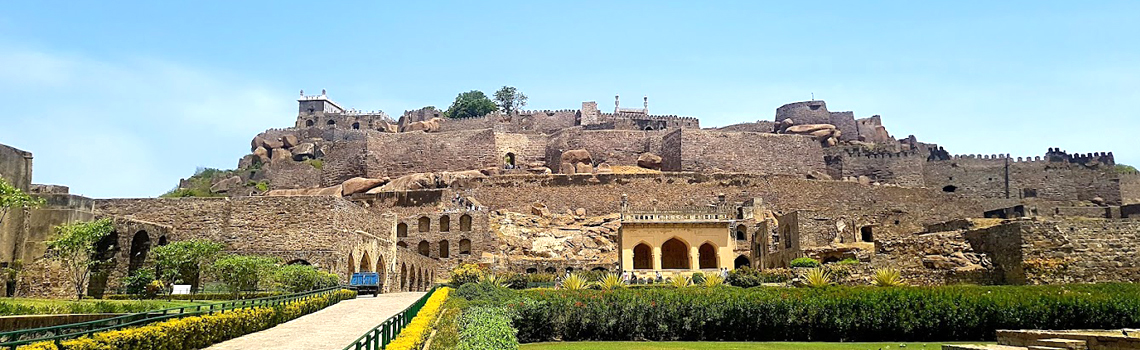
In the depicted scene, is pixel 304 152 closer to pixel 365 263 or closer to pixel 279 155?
pixel 279 155

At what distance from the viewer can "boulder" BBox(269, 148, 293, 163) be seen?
229ft

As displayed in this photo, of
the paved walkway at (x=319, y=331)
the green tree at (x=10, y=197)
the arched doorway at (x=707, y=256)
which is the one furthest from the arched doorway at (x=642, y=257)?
the green tree at (x=10, y=197)

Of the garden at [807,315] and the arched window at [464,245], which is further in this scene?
the arched window at [464,245]

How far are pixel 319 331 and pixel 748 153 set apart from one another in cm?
4812

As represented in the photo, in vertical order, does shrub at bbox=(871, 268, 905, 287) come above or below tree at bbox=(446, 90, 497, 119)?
below

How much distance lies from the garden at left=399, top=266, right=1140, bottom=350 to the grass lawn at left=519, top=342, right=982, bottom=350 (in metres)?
0.02

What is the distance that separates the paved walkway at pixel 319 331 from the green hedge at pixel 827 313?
3.39m

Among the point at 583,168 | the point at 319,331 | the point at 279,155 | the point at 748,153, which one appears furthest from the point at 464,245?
the point at 319,331

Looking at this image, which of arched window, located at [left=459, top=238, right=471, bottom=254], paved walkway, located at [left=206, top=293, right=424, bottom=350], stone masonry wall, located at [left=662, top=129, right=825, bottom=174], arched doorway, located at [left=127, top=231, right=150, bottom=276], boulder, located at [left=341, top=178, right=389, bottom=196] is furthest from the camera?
stone masonry wall, located at [left=662, top=129, right=825, bottom=174]

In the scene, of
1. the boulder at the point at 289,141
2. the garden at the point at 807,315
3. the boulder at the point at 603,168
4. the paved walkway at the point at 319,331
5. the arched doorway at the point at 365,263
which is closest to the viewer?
the paved walkway at the point at 319,331

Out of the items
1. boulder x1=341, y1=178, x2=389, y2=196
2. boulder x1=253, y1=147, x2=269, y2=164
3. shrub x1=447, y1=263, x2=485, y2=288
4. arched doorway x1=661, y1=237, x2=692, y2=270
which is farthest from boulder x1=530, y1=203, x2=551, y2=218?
boulder x1=253, y1=147, x2=269, y2=164

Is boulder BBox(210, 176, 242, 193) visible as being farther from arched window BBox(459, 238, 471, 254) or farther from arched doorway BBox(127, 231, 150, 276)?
arched doorway BBox(127, 231, 150, 276)

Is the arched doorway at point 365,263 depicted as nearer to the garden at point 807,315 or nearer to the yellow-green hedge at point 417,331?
the garden at point 807,315

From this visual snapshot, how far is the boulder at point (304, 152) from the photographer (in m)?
71.3
